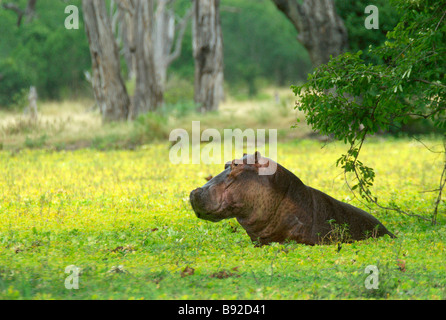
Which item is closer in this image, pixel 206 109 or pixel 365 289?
pixel 365 289

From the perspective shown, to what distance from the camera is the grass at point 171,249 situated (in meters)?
4.76

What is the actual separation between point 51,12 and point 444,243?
141 ft

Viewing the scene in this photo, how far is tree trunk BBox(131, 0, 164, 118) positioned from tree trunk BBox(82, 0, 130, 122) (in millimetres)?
A: 1136

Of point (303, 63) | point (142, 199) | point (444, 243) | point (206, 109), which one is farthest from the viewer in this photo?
point (303, 63)

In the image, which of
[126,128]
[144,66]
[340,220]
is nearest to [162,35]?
[144,66]

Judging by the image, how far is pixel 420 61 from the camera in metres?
7.12

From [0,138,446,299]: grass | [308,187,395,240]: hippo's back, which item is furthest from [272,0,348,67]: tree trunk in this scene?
[308,187,395,240]: hippo's back

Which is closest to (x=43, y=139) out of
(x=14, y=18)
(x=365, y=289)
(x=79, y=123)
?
(x=79, y=123)

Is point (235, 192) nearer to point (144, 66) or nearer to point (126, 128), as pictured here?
point (126, 128)

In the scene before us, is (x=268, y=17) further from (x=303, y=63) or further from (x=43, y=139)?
(x=43, y=139)

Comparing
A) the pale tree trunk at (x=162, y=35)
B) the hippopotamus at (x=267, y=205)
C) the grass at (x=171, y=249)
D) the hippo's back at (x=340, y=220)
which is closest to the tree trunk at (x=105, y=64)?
the pale tree trunk at (x=162, y=35)

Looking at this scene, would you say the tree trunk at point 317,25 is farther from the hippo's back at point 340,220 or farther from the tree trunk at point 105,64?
the hippo's back at point 340,220

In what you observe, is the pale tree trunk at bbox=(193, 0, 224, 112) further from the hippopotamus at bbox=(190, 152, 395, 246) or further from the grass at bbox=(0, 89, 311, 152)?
the hippopotamus at bbox=(190, 152, 395, 246)

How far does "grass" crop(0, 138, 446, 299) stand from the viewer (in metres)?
4.76
